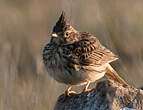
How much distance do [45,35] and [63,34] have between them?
9129 millimetres

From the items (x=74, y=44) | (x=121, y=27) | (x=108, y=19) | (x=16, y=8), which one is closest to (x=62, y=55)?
(x=74, y=44)

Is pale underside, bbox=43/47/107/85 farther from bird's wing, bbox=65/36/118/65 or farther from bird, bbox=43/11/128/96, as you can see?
bird's wing, bbox=65/36/118/65

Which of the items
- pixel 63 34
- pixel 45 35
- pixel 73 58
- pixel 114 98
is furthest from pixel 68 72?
pixel 45 35

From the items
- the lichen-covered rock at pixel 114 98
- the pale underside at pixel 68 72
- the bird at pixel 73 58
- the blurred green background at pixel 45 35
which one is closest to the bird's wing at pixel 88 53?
the bird at pixel 73 58

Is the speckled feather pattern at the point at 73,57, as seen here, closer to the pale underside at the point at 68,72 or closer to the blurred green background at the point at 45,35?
the pale underside at the point at 68,72

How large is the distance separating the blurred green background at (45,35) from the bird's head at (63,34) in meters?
0.66

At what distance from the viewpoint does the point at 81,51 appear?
29.9 feet

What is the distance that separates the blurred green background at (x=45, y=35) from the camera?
427 inches

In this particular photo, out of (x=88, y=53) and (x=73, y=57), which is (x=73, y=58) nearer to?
(x=73, y=57)

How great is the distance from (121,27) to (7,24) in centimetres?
560

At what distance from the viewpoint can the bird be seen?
28.7 ft

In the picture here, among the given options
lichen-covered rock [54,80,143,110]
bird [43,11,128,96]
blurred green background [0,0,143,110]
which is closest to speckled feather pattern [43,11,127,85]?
bird [43,11,128,96]

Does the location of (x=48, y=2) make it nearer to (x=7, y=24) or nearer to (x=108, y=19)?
(x=7, y=24)

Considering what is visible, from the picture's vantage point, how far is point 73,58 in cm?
897
